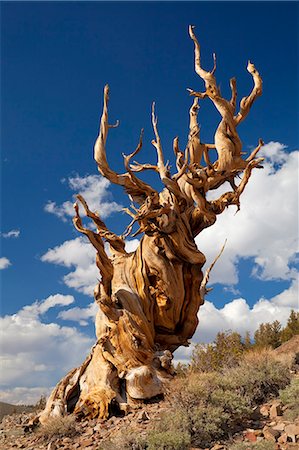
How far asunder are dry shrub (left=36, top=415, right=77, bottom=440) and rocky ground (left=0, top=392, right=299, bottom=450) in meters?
0.01

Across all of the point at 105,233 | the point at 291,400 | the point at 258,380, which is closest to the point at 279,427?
the point at 291,400

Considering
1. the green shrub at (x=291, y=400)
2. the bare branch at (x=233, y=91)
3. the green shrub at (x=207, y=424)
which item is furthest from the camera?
the bare branch at (x=233, y=91)

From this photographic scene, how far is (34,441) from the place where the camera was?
639 centimetres

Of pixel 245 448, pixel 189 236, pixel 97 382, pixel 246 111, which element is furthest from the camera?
pixel 246 111

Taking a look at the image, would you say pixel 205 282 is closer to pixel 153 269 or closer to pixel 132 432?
pixel 153 269

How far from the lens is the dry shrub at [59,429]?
621 cm

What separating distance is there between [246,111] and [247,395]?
18.3 feet

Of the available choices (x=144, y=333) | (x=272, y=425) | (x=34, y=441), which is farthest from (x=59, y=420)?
(x=272, y=425)

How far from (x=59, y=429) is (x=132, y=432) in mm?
1418

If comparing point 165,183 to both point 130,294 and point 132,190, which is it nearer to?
point 132,190

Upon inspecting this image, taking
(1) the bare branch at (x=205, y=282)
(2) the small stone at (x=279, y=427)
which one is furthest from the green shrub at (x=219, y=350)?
(2) the small stone at (x=279, y=427)

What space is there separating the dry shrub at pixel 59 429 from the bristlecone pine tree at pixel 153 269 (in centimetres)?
55

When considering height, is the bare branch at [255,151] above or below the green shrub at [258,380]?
above

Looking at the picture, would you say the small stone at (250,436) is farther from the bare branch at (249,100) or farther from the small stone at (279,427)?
the bare branch at (249,100)
